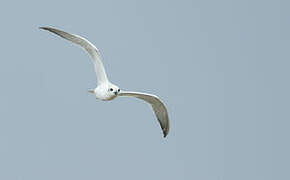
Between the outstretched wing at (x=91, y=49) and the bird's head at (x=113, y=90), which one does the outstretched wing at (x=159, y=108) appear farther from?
the bird's head at (x=113, y=90)

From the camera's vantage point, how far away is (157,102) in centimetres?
3141

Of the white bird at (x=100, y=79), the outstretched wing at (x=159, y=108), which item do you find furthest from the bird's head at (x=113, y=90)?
the outstretched wing at (x=159, y=108)

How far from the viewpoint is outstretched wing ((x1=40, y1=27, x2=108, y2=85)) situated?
29.1m

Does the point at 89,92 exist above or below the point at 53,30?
below

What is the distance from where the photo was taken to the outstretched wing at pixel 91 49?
2914 centimetres

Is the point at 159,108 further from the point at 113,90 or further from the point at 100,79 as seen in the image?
the point at 113,90

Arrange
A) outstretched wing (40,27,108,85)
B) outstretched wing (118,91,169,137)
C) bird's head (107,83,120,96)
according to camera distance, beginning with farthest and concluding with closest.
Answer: outstretched wing (118,91,169,137), outstretched wing (40,27,108,85), bird's head (107,83,120,96)

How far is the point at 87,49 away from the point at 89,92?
1379 mm

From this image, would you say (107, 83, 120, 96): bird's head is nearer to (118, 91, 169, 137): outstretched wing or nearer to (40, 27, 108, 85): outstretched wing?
(40, 27, 108, 85): outstretched wing

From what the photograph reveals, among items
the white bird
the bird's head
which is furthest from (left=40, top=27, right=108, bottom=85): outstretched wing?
the bird's head

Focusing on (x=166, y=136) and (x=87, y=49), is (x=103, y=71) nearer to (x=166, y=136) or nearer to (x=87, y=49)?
(x=87, y=49)

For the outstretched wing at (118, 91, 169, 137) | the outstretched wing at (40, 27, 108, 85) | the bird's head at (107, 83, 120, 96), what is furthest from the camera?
the outstretched wing at (118, 91, 169, 137)

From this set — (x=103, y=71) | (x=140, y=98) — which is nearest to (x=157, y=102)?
(x=140, y=98)

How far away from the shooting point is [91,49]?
2950cm
